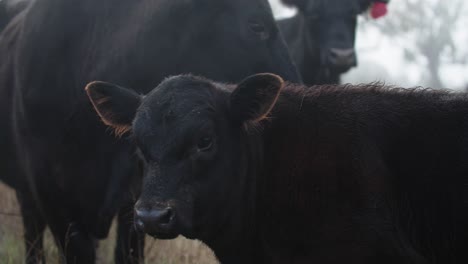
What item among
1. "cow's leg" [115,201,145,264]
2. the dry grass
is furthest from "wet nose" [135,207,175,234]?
"cow's leg" [115,201,145,264]

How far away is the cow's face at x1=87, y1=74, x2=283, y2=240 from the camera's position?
366 cm

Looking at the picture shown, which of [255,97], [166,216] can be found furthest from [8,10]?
[166,216]

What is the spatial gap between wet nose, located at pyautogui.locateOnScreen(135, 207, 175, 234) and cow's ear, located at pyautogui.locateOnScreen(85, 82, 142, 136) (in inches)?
34.3

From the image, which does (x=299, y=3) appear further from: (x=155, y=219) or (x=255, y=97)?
(x=155, y=219)

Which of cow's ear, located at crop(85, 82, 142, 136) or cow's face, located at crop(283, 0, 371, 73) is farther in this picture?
cow's face, located at crop(283, 0, 371, 73)

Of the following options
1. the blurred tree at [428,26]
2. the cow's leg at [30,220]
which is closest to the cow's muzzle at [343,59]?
the cow's leg at [30,220]

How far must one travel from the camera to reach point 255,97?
4.03 metres

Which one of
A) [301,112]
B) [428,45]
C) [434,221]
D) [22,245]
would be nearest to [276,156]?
[301,112]

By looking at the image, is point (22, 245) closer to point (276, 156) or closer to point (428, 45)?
point (276, 156)

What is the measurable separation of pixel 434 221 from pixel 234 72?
2.12 metres

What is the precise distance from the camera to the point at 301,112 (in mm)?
4164

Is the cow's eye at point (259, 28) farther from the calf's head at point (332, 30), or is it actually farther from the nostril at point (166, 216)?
the calf's head at point (332, 30)

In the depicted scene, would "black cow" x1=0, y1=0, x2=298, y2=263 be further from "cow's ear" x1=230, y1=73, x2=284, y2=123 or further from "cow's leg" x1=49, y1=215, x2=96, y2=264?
"cow's ear" x1=230, y1=73, x2=284, y2=123

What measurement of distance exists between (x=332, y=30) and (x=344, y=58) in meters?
0.46
